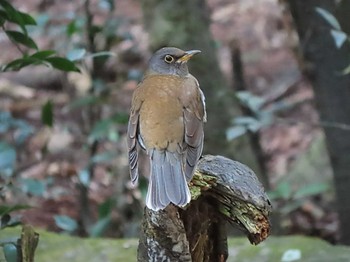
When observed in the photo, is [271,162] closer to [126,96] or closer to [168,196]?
[126,96]

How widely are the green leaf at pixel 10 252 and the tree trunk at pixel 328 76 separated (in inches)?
95.3

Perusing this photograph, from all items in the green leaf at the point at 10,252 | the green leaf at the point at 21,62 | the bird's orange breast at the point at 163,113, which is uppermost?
the green leaf at the point at 21,62

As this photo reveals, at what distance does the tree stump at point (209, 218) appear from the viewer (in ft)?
8.19

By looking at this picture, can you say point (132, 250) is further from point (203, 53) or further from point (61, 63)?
point (203, 53)

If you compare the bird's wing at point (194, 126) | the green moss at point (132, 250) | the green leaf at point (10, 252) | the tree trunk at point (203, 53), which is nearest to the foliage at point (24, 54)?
the bird's wing at point (194, 126)

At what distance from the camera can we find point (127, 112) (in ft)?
19.4

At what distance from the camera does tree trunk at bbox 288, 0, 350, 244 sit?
4.75m

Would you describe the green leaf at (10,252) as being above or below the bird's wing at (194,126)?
below

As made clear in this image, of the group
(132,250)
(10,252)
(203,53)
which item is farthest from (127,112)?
(10,252)

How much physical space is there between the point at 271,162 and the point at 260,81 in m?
1.46

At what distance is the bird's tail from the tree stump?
34 millimetres

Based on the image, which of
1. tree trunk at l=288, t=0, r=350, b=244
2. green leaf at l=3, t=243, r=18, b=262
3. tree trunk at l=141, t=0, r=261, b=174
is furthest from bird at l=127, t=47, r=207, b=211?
tree trunk at l=141, t=0, r=261, b=174

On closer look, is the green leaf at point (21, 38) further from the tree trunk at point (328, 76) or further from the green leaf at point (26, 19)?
the tree trunk at point (328, 76)

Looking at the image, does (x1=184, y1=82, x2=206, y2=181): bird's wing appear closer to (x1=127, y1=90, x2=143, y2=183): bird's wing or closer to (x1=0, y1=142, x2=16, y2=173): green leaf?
(x1=127, y1=90, x2=143, y2=183): bird's wing
